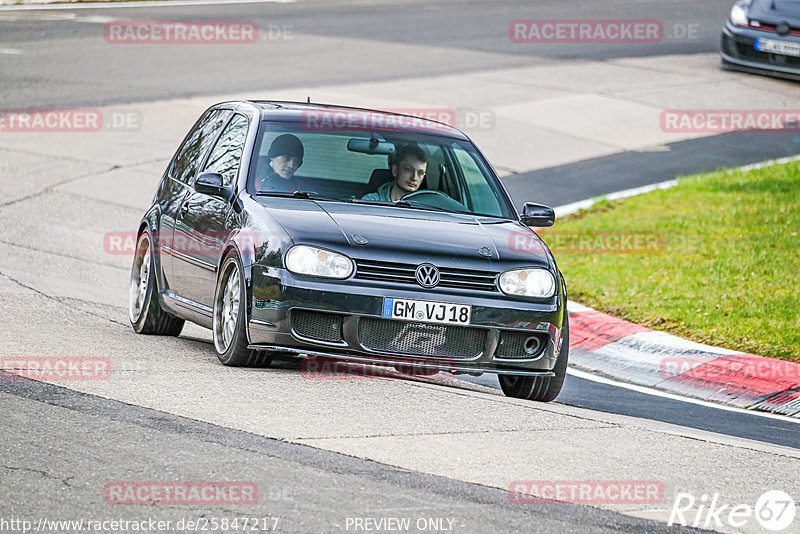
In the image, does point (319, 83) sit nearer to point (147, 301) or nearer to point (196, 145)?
point (196, 145)

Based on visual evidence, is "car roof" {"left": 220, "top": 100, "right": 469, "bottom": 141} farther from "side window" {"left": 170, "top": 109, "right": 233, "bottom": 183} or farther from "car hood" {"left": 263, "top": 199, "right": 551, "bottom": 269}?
"car hood" {"left": 263, "top": 199, "right": 551, "bottom": 269}

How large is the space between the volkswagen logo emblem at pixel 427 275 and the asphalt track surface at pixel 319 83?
1.62 metres

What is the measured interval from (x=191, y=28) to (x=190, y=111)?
7.80m

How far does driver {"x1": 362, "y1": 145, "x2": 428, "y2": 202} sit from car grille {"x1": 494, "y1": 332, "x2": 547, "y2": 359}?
136 cm

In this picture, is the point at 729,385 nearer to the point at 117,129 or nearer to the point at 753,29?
the point at 117,129

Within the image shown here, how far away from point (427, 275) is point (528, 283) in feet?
2.09

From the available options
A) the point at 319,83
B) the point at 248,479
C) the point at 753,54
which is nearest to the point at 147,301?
the point at 248,479

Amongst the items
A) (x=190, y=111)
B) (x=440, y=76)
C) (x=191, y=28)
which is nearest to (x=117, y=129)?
(x=190, y=111)

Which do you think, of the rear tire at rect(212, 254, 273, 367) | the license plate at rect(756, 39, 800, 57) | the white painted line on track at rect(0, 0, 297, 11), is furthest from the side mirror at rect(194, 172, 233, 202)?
the white painted line on track at rect(0, 0, 297, 11)

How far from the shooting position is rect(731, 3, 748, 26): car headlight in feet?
74.6

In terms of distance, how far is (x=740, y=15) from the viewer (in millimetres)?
22797

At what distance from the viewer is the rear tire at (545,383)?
8.30m

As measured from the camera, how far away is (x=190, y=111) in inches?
787

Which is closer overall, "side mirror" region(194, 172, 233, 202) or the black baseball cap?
"side mirror" region(194, 172, 233, 202)
